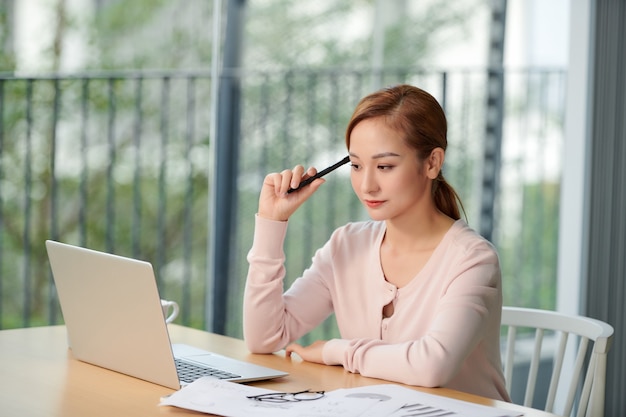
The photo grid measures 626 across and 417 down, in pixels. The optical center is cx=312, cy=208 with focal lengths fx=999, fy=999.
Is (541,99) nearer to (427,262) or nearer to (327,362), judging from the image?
(427,262)

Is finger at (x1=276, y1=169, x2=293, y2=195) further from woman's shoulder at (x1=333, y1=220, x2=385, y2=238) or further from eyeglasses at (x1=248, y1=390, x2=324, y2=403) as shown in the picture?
eyeglasses at (x1=248, y1=390, x2=324, y2=403)

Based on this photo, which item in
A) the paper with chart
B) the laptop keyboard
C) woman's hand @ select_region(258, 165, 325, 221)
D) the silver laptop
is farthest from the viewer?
woman's hand @ select_region(258, 165, 325, 221)

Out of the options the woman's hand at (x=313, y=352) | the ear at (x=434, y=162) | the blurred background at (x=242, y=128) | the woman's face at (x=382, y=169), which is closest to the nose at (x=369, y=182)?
the woman's face at (x=382, y=169)

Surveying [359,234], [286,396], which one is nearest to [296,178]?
[359,234]

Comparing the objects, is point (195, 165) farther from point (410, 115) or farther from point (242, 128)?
point (410, 115)

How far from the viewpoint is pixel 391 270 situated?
200cm

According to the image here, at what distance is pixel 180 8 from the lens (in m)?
3.87

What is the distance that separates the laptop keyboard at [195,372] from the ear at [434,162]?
0.57m

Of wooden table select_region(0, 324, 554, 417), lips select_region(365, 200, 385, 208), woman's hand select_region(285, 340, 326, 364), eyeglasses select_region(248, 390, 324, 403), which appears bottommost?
wooden table select_region(0, 324, 554, 417)

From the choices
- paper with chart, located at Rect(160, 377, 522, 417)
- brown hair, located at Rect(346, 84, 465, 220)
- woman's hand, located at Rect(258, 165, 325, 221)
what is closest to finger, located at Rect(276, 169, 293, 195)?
woman's hand, located at Rect(258, 165, 325, 221)

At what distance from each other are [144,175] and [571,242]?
1614 mm

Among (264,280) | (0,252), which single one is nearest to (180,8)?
(0,252)

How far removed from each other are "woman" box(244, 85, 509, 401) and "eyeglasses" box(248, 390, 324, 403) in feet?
0.67

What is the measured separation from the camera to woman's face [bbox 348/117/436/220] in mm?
1895
